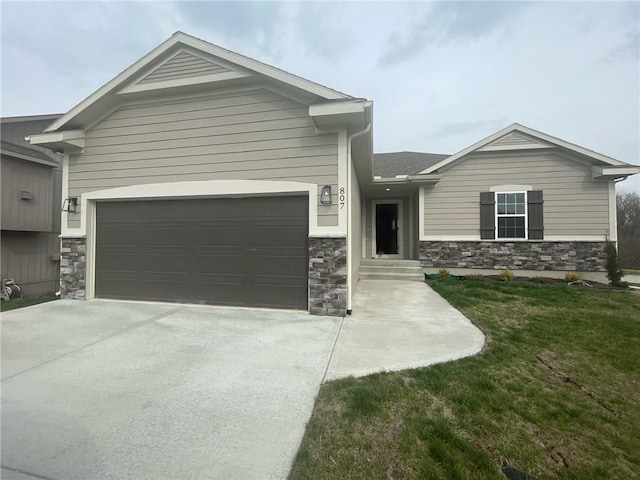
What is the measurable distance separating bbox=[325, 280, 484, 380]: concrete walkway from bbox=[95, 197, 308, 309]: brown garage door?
1.38m

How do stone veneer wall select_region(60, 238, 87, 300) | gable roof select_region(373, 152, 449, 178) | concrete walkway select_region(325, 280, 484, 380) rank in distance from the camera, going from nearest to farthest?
concrete walkway select_region(325, 280, 484, 380) → stone veneer wall select_region(60, 238, 87, 300) → gable roof select_region(373, 152, 449, 178)

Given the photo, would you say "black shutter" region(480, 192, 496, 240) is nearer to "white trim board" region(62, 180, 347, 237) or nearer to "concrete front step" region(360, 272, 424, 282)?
"concrete front step" region(360, 272, 424, 282)

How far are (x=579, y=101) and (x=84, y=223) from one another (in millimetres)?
14943

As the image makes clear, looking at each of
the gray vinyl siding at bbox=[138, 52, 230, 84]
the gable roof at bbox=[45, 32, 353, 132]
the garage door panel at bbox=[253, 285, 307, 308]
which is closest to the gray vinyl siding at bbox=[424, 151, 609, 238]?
the garage door panel at bbox=[253, 285, 307, 308]

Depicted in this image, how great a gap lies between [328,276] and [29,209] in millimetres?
9190

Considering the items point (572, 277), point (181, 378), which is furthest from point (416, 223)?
point (181, 378)

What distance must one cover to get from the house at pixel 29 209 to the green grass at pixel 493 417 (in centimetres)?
1025

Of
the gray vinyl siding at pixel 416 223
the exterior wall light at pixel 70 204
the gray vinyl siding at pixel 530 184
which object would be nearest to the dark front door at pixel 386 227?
the gray vinyl siding at pixel 416 223

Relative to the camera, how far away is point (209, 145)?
572 centimetres

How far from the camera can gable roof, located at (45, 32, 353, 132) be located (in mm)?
5047

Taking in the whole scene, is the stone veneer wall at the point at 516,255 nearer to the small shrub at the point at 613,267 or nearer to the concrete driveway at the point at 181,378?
the small shrub at the point at 613,267

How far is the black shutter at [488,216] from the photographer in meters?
9.21

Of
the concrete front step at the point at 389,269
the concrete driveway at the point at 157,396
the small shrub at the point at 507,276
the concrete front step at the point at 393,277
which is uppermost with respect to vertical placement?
the concrete front step at the point at 389,269

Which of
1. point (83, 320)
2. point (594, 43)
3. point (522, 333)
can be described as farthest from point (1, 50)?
point (594, 43)
